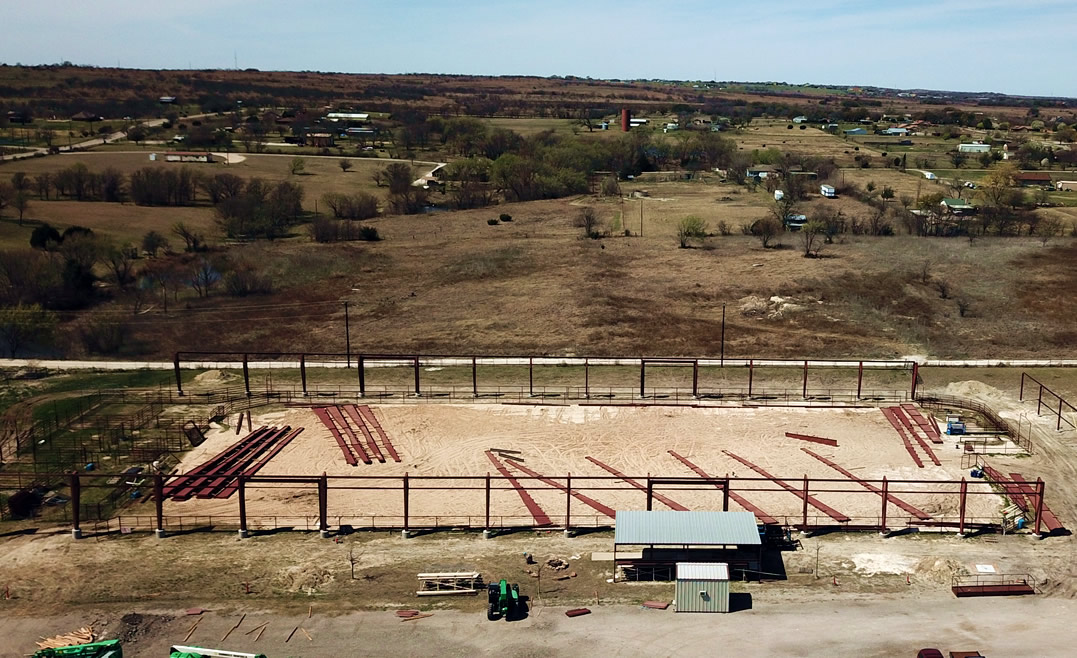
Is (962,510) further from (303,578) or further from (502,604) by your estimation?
(303,578)

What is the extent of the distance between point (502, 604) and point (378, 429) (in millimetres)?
18907

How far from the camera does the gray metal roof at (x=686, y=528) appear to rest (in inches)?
1344

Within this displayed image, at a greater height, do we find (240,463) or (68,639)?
(240,463)

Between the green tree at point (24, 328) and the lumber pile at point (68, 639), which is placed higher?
the green tree at point (24, 328)

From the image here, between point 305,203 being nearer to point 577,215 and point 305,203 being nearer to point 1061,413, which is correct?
point 577,215

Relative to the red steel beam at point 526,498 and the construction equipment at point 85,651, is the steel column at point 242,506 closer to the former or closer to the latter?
the construction equipment at point 85,651

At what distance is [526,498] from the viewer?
40719mm

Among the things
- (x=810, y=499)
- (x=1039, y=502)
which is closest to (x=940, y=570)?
(x=1039, y=502)

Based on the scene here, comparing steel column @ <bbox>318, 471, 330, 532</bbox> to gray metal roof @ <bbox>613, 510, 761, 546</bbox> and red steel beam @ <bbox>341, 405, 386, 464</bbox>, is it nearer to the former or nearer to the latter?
red steel beam @ <bbox>341, 405, 386, 464</bbox>

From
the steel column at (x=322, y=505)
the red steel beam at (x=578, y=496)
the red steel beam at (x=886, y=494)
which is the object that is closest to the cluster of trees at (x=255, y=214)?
the red steel beam at (x=578, y=496)

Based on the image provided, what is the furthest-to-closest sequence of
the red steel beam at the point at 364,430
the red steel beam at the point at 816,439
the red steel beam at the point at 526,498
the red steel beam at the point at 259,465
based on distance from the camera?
the red steel beam at the point at 816,439 < the red steel beam at the point at 364,430 < the red steel beam at the point at 259,465 < the red steel beam at the point at 526,498

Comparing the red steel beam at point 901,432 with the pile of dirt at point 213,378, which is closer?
the red steel beam at point 901,432

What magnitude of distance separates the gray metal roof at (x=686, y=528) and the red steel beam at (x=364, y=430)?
47.7 feet

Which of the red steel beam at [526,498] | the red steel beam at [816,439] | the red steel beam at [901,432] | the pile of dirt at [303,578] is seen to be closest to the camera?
the pile of dirt at [303,578]
